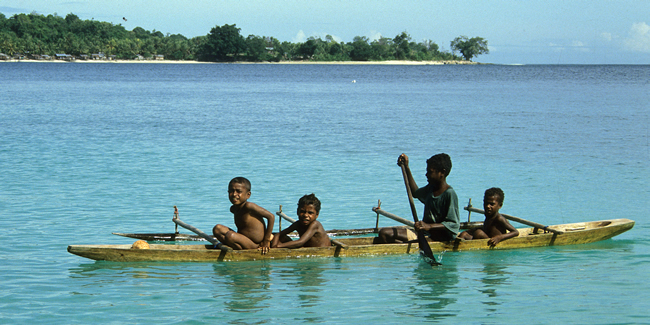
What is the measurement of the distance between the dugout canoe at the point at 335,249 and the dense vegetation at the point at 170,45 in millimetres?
137392

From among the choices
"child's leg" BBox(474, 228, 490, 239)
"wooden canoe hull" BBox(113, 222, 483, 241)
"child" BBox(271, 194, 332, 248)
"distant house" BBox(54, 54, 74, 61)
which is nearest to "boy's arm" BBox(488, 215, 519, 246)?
"child's leg" BBox(474, 228, 490, 239)

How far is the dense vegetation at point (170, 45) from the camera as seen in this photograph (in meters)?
142

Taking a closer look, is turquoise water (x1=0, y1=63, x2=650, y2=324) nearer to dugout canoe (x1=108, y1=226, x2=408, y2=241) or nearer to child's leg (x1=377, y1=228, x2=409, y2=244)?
child's leg (x1=377, y1=228, x2=409, y2=244)

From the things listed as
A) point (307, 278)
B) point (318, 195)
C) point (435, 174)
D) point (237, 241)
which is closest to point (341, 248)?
point (307, 278)

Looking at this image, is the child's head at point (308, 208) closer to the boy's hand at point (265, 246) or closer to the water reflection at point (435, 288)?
the boy's hand at point (265, 246)

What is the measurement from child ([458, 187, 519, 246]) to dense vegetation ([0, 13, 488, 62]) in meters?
138

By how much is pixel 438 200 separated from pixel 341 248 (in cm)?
137

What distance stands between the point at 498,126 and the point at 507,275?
1943cm

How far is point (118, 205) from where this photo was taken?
1256 cm

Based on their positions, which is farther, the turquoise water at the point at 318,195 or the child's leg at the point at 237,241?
the child's leg at the point at 237,241

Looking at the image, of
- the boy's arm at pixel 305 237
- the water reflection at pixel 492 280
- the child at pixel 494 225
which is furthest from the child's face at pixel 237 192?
the child at pixel 494 225

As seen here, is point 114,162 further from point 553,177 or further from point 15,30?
point 15,30

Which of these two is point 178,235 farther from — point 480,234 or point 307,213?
point 480,234

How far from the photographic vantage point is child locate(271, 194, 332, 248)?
8.16 m
